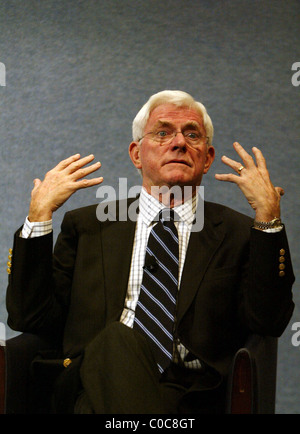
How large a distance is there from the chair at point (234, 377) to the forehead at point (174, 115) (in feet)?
2.40

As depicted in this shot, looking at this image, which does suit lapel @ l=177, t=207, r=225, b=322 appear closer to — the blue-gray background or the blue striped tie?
the blue striped tie

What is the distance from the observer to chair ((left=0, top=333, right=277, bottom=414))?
129cm

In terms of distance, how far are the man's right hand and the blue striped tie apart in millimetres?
274

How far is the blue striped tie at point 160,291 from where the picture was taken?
147cm

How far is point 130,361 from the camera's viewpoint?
1.27 meters

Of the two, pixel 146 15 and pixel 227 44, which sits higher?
pixel 146 15

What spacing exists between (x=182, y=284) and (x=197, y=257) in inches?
4.0

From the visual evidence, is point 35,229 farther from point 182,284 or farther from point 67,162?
point 182,284

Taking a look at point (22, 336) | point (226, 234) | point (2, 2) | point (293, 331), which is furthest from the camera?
point (2, 2)

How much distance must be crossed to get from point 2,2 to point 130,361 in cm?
207

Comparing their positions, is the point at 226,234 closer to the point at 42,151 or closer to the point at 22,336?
the point at 22,336

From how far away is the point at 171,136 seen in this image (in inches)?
66.5

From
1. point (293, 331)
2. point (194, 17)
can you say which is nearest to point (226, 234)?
point (293, 331)

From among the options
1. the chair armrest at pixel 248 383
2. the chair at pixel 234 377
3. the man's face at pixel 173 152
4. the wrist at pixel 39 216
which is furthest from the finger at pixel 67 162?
the chair armrest at pixel 248 383
